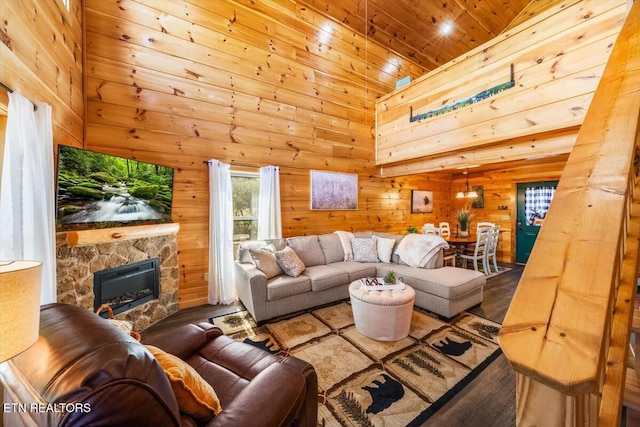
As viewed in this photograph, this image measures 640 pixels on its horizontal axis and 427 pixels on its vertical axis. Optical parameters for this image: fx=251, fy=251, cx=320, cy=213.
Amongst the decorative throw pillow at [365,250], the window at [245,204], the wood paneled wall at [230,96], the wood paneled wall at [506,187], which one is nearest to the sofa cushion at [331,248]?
the decorative throw pillow at [365,250]

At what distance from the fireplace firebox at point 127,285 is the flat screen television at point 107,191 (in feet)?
1.64

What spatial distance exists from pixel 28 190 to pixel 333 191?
3811 millimetres

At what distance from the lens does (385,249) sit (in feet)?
13.3

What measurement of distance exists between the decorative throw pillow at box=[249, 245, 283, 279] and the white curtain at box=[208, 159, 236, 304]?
1.97 ft

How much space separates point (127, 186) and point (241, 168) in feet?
5.01

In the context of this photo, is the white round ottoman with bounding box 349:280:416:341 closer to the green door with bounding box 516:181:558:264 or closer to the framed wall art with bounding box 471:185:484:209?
the green door with bounding box 516:181:558:264

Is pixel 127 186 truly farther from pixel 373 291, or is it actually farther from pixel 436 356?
pixel 436 356

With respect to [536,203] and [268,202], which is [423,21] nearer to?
[268,202]

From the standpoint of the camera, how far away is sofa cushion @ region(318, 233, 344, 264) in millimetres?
4047

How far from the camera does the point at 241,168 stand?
3865 mm

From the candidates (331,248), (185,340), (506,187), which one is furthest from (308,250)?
(506,187)

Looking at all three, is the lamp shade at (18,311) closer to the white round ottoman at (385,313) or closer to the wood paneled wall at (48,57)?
the wood paneled wall at (48,57)

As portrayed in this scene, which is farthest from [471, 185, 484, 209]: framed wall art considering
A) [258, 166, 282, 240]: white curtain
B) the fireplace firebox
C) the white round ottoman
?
the fireplace firebox

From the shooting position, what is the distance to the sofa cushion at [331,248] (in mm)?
4047
